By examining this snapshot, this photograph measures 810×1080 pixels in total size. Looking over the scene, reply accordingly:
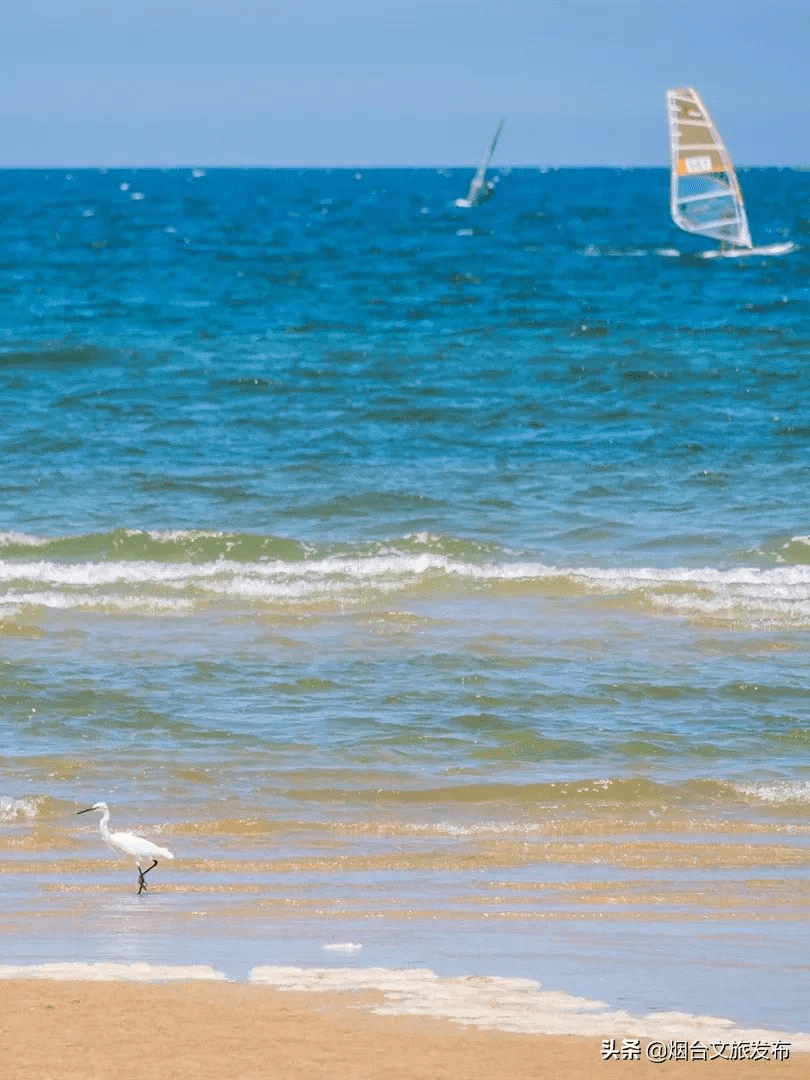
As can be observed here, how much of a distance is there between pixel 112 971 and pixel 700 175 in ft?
126

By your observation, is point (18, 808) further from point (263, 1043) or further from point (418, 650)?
point (418, 650)

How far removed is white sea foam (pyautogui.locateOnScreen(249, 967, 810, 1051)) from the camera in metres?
6.29

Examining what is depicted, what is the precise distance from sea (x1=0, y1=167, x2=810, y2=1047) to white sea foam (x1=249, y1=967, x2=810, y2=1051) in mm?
28

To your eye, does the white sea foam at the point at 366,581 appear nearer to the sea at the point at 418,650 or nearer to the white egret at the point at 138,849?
the sea at the point at 418,650

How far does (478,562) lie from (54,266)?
104 ft

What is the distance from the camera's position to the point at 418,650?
13812mm

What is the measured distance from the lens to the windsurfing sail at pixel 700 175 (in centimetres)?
4012

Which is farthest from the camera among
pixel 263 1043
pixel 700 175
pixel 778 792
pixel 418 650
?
pixel 700 175

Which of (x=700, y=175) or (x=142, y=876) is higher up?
(x=700, y=175)

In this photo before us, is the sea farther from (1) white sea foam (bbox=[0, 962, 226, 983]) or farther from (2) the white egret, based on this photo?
(2) the white egret

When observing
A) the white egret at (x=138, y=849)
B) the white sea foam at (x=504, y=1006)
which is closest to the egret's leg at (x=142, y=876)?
the white egret at (x=138, y=849)

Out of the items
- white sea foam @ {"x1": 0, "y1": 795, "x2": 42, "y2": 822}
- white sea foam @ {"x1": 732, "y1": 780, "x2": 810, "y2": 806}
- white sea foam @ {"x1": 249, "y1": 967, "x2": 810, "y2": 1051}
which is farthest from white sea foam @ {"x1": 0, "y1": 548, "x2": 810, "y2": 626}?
white sea foam @ {"x1": 249, "y1": 967, "x2": 810, "y2": 1051}

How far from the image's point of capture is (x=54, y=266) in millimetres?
46094

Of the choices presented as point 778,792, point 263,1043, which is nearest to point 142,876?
point 263,1043
